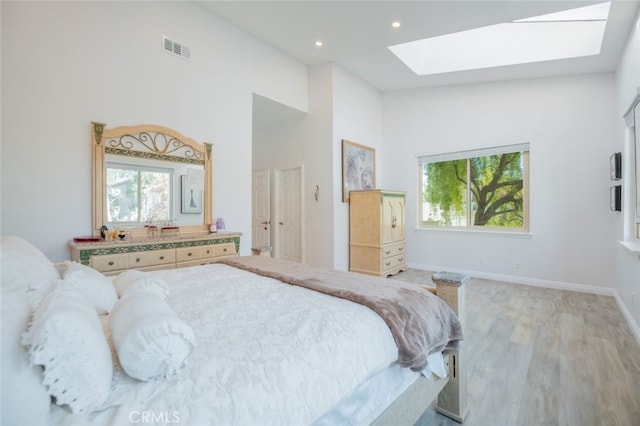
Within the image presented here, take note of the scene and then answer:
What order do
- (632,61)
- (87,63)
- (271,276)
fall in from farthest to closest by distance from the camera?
(632,61) < (87,63) < (271,276)

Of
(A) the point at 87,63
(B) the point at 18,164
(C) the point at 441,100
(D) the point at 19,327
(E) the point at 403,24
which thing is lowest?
(D) the point at 19,327

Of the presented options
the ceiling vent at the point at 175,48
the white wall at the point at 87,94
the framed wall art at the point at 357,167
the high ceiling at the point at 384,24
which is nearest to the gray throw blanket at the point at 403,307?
the white wall at the point at 87,94

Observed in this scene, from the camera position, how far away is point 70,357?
0.69 m

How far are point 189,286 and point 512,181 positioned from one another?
16.5ft

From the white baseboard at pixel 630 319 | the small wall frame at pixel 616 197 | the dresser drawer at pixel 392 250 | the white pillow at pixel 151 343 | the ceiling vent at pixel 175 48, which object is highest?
the ceiling vent at pixel 175 48

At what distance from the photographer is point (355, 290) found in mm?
1527

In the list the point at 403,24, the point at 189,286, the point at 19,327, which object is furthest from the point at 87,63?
the point at 403,24

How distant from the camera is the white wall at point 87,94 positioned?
245cm

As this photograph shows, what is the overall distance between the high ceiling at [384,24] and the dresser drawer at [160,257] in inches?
116

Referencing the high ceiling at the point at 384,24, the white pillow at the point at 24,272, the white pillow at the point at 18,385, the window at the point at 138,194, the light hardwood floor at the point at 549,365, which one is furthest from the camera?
the high ceiling at the point at 384,24

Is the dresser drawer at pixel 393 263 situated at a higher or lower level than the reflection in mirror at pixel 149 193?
lower

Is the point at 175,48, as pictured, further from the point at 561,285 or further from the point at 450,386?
the point at 561,285

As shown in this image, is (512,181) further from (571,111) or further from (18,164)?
(18,164)

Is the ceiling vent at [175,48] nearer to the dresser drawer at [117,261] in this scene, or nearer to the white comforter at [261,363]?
the dresser drawer at [117,261]
